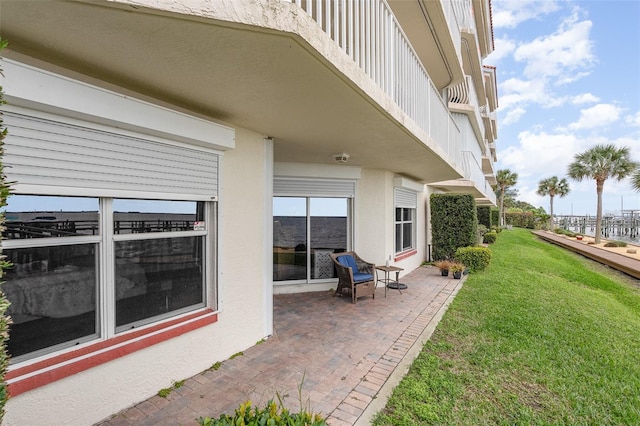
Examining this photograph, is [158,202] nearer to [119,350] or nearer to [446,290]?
[119,350]

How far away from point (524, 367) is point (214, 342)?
4.24 metres

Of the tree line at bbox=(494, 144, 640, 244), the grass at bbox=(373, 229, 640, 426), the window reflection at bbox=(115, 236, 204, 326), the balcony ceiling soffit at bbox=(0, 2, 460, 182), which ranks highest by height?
the tree line at bbox=(494, 144, 640, 244)

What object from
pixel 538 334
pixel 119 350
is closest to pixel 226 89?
pixel 119 350

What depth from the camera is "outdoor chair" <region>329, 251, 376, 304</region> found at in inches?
274

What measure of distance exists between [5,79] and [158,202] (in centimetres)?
164

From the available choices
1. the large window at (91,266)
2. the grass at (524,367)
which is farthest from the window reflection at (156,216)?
the grass at (524,367)

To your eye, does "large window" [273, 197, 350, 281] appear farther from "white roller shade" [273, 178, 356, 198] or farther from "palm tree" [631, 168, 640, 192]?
"palm tree" [631, 168, 640, 192]

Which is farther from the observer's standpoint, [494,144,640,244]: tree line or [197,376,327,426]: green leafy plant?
[494,144,640,244]: tree line

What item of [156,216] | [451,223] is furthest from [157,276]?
[451,223]

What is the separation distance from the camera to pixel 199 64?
2.54m

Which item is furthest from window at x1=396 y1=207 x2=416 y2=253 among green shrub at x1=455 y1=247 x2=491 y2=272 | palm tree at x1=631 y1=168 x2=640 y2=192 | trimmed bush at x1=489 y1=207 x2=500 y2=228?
trimmed bush at x1=489 y1=207 x2=500 y2=228

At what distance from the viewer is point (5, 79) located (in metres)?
2.20

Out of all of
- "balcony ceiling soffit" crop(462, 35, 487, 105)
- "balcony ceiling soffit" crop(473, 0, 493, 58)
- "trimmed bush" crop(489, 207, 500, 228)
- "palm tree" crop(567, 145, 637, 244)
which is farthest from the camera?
"trimmed bush" crop(489, 207, 500, 228)

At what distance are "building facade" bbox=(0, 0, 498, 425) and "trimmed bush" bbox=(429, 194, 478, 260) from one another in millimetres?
7784
